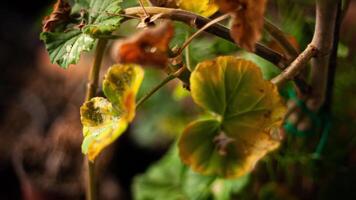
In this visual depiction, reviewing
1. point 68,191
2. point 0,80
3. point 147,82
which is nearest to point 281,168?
point 147,82

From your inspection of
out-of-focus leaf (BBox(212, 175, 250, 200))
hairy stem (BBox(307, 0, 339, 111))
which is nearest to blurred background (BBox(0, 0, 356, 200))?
out-of-focus leaf (BBox(212, 175, 250, 200))

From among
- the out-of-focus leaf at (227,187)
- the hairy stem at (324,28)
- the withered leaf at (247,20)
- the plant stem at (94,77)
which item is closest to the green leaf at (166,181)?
Answer: the out-of-focus leaf at (227,187)

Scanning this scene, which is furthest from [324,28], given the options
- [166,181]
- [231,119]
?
[166,181]

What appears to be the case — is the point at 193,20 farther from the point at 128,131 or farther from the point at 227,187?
the point at 128,131

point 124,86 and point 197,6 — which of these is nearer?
point 124,86

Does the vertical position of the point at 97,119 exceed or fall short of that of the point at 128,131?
it exceeds it

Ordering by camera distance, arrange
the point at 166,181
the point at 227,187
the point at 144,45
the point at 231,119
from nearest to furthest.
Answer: the point at 144,45
the point at 231,119
the point at 227,187
the point at 166,181

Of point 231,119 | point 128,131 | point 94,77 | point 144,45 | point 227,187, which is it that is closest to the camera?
point 144,45

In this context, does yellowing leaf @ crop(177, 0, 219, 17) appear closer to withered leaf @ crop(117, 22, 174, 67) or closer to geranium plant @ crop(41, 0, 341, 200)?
geranium plant @ crop(41, 0, 341, 200)
